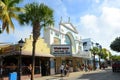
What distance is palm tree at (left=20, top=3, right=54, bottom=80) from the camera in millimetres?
27594

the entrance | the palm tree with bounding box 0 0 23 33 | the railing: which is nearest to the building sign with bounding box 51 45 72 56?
the entrance

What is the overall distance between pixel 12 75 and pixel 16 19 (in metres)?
5.10

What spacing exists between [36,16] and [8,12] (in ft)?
11.0

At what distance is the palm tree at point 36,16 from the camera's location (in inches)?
1086

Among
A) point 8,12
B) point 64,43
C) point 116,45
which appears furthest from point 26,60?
point 116,45

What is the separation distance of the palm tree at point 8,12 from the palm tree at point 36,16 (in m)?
1.30

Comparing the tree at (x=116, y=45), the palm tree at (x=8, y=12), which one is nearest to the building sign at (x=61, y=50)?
the palm tree at (x=8, y=12)

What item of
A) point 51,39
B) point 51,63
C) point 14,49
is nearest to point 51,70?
point 51,63

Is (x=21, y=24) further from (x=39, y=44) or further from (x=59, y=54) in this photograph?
(x=59, y=54)

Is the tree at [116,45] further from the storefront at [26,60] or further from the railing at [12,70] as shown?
the railing at [12,70]

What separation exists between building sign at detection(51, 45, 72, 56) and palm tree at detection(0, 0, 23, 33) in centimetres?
1725

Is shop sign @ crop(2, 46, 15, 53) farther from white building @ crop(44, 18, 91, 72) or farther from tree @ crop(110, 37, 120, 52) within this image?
tree @ crop(110, 37, 120, 52)

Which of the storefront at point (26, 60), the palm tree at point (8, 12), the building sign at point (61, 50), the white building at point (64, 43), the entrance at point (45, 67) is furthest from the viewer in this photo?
the white building at point (64, 43)

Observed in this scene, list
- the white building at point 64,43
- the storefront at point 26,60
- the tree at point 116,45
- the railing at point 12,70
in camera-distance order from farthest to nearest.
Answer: the tree at point 116,45
the white building at point 64,43
the storefront at point 26,60
the railing at point 12,70
